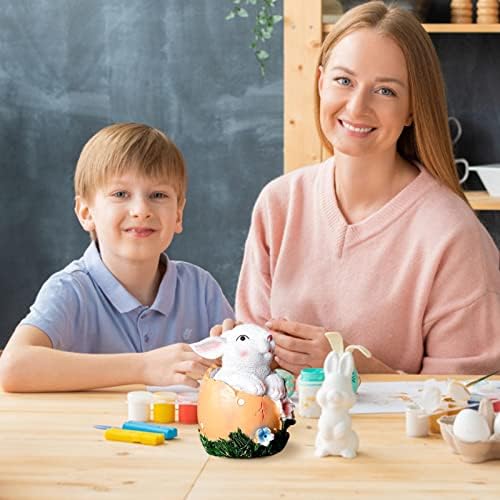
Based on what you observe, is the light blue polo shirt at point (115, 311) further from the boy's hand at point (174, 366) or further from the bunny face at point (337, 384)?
the bunny face at point (337, 384)

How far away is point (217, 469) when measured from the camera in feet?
4.38

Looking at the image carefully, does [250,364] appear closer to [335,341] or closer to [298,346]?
[335,341]

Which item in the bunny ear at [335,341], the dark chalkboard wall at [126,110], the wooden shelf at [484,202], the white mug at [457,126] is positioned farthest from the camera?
the dark chalkboard wall at [126,110]

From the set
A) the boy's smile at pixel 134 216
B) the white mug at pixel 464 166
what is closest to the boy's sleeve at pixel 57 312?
the boy's smile at pixel 134 216

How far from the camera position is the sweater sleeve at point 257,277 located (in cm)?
226

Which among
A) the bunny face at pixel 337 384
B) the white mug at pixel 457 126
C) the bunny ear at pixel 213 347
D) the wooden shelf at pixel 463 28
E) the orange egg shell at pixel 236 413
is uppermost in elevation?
the wooden shelf at pixel 463 28

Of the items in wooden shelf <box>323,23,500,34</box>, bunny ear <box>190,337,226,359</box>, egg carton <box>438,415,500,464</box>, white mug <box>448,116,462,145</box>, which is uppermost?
wooden shelf <box>323,23,500,34</box>

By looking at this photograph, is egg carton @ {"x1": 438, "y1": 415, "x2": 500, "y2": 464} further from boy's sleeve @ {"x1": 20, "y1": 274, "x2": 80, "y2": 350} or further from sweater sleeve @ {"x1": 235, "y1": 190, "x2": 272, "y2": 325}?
sweater sleeve @ {"x1": 235, "y1": 190, "x2": 272, "y2": 325}

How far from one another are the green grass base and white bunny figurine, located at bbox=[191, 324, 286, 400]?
0.17ft

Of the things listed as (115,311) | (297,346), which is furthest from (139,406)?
(115,311)

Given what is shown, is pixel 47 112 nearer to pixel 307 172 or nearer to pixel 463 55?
pixel 463 55

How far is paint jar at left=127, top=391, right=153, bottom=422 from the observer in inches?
61.1

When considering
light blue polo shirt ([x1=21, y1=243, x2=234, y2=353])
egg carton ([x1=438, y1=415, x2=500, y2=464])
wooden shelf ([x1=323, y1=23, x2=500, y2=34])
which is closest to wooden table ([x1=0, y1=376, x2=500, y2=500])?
egg carton ([x1=438, y1=415, x2=500, y2=464])

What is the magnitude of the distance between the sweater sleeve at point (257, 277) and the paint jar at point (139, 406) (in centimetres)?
71
